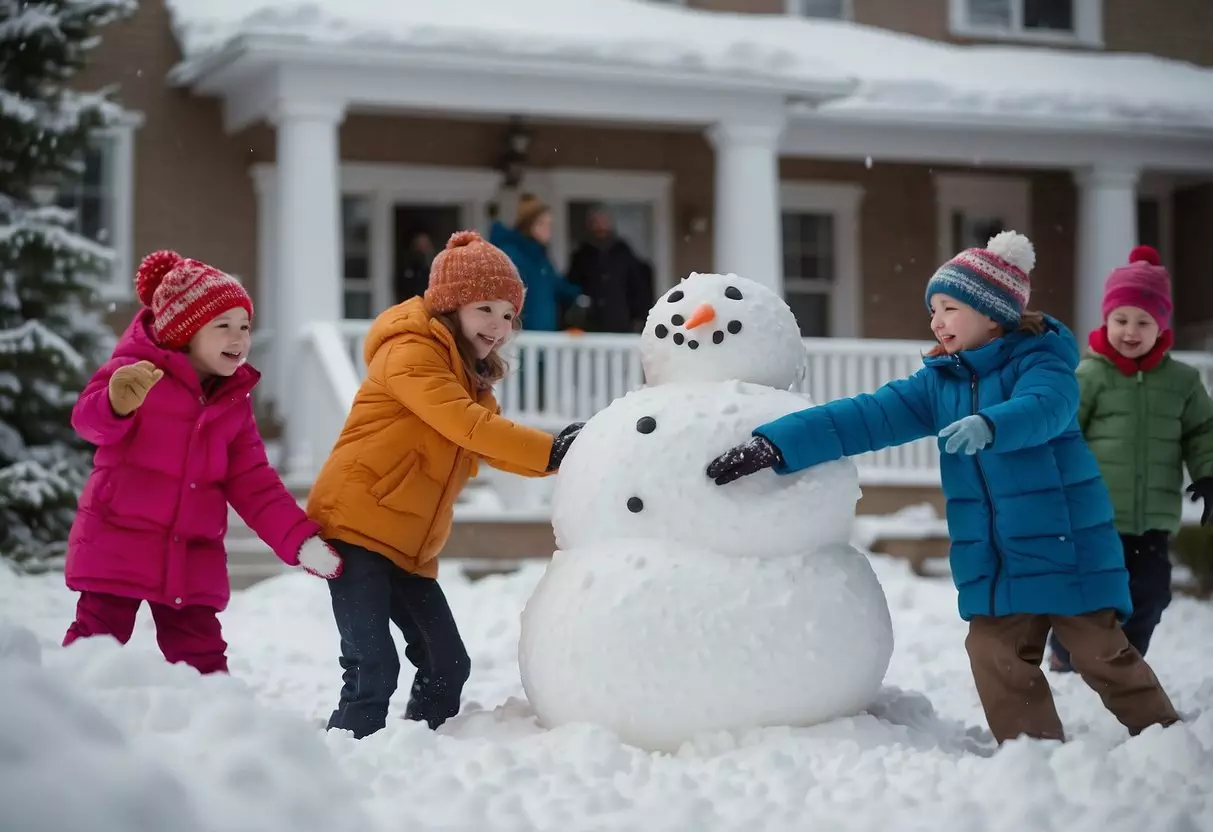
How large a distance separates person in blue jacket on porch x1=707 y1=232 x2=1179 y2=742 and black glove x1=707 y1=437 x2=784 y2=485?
0.09 meters

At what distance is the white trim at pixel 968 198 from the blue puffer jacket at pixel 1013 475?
11.1 m

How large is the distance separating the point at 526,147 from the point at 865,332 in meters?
3.96

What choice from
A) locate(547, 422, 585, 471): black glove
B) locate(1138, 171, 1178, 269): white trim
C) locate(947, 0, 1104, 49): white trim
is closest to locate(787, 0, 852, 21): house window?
locate(947, 0, 1104, 49): white trim

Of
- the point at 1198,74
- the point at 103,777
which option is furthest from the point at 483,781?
the point at 1198,74

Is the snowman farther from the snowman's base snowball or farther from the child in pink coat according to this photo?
the child in pink coat

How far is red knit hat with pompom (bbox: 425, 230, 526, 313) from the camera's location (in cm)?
433

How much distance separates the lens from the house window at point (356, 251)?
13.0 metres

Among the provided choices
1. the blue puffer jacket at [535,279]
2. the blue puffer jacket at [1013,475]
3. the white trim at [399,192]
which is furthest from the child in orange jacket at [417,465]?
the white trim at [399,192]

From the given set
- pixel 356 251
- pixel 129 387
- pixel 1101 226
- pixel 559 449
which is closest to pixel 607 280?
pixel 356 251

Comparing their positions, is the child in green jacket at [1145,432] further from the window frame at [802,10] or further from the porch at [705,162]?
the window frame at [802,10]

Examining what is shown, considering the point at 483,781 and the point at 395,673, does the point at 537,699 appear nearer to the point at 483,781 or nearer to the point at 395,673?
the point at 395,673

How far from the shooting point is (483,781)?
3109 mm

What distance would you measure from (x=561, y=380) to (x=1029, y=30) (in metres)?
8.77

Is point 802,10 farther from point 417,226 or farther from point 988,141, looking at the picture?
point 417,226
